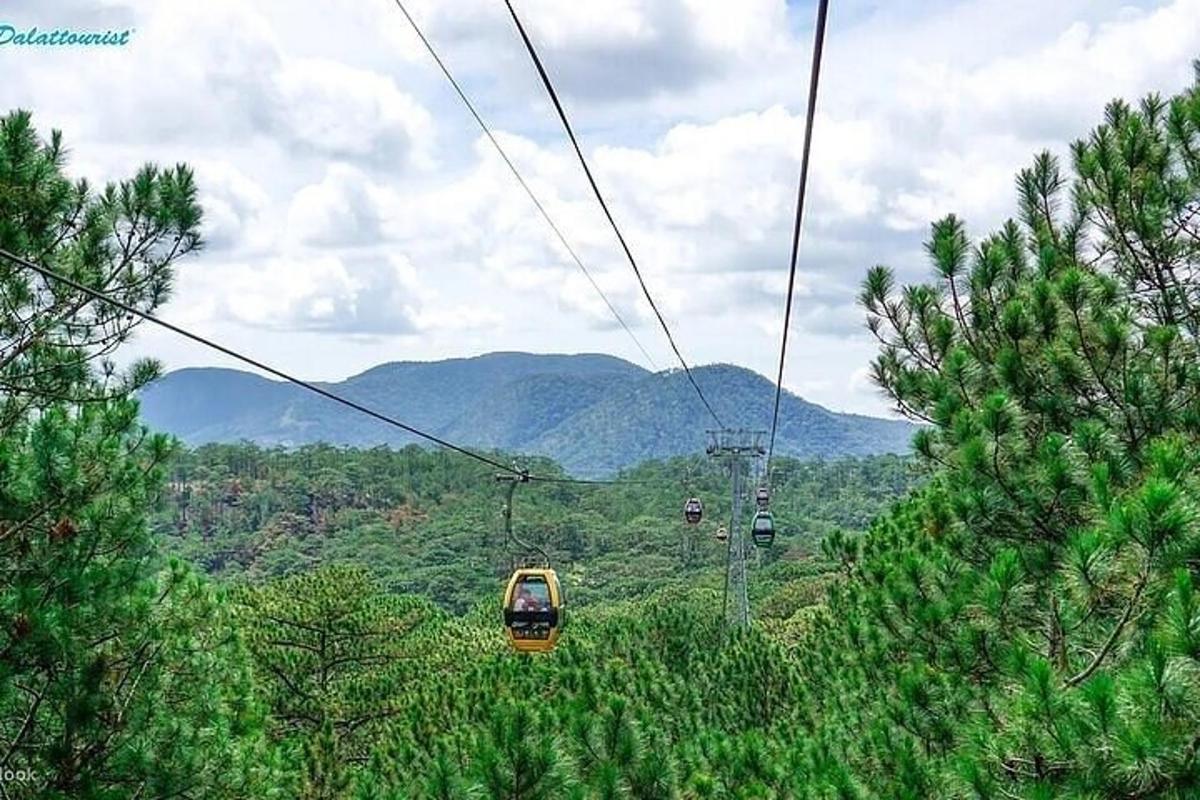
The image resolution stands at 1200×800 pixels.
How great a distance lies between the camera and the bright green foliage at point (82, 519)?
216 inches

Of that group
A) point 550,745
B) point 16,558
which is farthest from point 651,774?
point 16,558

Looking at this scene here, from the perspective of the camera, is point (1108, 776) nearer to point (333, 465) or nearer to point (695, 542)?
point (695, 542)

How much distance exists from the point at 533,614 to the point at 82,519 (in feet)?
18.3

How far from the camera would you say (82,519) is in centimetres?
591

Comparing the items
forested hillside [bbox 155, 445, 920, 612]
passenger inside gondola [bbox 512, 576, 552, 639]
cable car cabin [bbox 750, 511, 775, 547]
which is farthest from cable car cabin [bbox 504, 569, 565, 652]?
forested hillside [bbox 155, 445, 920, 612]

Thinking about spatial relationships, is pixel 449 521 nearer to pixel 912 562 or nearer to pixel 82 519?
pixel 82 519

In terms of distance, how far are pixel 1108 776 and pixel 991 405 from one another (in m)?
1.94

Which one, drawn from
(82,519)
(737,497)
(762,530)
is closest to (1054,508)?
(82,519)

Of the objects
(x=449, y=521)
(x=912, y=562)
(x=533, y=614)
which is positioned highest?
(x=449, y=521)

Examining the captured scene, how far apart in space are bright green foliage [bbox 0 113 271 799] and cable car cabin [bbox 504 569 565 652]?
4.28 m

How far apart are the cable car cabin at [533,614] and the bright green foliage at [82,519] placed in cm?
428

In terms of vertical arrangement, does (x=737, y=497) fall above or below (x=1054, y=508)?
above

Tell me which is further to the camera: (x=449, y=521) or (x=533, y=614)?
(x=449, y=521)

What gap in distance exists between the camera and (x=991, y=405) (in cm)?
478
